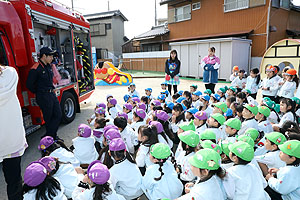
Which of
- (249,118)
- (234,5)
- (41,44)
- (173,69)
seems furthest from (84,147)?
(234,5)

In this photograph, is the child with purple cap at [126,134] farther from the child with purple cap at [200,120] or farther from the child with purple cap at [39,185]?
the child with purple cap at [39,185]

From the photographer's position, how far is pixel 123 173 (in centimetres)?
245

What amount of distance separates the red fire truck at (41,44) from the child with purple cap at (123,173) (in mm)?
2716

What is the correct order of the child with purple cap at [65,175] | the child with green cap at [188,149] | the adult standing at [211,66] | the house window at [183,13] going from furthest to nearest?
the house window at [183,13] < the adult standing at [211,66] < the child with green cap at [188,149] < the child with purple cap at [65,175]

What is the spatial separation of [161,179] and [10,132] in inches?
66.9

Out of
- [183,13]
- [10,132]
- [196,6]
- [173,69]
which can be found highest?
[196,6]

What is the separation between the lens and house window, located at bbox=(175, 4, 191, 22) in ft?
59.5

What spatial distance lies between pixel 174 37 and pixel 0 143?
19.2 metres

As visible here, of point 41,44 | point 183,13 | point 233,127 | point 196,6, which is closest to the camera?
point 233,127

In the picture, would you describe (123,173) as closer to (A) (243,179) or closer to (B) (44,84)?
(A) (243,179)

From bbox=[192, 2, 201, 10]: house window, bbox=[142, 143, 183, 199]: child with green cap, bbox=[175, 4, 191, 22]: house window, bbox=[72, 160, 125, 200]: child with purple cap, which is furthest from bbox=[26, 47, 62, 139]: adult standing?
bbox=[175, 4, 191, 22]: house window

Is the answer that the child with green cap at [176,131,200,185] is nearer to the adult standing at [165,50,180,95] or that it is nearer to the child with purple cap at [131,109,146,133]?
the child with purple cap at [131,109,146,133]

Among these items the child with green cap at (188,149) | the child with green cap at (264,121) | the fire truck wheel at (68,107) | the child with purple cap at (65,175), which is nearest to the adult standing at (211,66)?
the child with green cap at (264,121)

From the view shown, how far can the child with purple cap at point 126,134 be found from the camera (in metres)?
3.62
